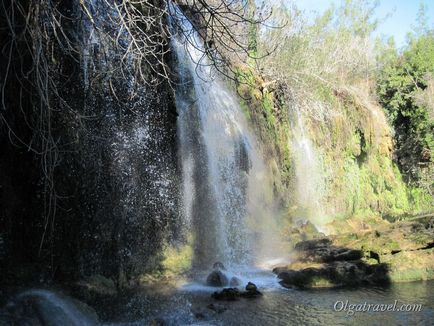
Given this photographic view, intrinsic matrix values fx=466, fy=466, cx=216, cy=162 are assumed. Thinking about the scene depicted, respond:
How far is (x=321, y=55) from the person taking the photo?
64.6 ft

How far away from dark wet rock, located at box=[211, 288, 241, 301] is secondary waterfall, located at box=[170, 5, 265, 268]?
191cm

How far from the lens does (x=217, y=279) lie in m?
7.47

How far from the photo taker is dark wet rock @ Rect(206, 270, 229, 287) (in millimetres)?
7436

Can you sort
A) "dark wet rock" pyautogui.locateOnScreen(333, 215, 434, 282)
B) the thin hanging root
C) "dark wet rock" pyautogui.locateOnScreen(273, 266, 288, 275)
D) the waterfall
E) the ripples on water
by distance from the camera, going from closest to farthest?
the thin hanging root
the ripples on water
"dark wet rock" pyautogui.locateOnScreen(333, 215, 434, 282)
"dark wet rock" pyautogui.locateOnScreen(273, 266, 288, 275)
the waterfall

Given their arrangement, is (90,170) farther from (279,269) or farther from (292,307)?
(279,269)

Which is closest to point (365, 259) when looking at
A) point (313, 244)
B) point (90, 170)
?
point (313, 244)

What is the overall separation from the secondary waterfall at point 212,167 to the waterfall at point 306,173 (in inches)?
140

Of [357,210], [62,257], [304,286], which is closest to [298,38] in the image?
[357,210]

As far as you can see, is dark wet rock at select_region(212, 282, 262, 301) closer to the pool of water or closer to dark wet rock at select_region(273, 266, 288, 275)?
the pool of water

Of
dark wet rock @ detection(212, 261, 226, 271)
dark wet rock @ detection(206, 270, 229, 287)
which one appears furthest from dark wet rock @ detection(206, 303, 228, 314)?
dark wet rock @ detection(212, 261, 226, 271)

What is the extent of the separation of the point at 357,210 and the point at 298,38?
6.83 meters

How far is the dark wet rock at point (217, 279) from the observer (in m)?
7.44

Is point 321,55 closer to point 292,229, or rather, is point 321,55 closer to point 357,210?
point 357,210

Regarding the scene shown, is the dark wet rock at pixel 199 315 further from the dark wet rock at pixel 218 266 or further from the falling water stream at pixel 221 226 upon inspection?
the dark wet rock at pixel 218 266
